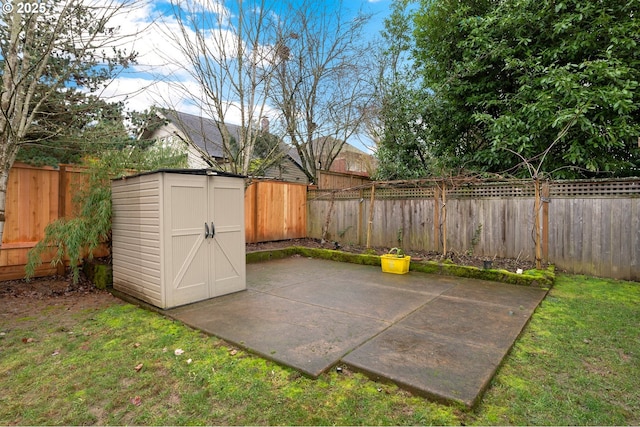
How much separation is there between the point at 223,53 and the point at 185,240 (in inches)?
153

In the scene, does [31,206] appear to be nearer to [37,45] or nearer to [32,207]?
[32,207]

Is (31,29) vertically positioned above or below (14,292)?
above

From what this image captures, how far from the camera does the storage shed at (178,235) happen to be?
3500mm

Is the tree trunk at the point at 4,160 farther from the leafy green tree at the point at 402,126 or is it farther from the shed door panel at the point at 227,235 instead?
the leafy green tree at the point at 402,126

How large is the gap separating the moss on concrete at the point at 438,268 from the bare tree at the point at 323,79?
3.03m

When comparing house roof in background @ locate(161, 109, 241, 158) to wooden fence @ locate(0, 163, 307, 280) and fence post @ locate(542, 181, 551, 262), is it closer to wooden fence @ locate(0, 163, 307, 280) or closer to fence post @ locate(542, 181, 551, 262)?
wooden fence @ locate(0, 163, 307, 280)

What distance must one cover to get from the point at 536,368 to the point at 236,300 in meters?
3.09

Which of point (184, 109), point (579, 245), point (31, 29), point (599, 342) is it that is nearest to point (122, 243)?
point (31, 29)

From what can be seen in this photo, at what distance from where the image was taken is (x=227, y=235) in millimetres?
4105

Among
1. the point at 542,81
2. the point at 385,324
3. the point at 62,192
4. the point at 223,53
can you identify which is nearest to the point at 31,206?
the point at 62,192

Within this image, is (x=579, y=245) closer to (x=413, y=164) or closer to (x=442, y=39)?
(x=413, y=164)

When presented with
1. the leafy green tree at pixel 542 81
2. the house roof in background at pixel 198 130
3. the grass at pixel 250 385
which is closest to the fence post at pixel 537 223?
the leafy green tree at pixel 542 81

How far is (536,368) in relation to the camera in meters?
2.28

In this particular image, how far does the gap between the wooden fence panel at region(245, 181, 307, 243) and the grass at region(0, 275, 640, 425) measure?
4.46 m
